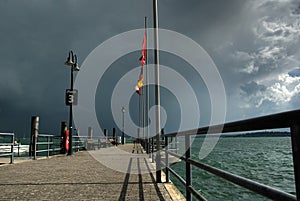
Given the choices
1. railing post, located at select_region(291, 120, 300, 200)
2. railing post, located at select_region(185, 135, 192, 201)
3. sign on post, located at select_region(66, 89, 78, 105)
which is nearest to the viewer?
railing post, located at select_region(291, 120, 300, 200)

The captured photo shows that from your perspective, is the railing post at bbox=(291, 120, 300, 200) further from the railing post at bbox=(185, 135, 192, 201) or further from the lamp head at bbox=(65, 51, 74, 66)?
the lamp head at bbox=(65, 51, 74, 66)

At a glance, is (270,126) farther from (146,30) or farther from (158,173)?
(146,30)

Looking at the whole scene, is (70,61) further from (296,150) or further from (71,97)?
(296,150)

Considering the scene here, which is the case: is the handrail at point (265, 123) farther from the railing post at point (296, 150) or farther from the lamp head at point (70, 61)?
the lamp head at point (70, 61)

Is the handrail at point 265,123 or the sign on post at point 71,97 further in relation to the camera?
the sign on post at point 71,97

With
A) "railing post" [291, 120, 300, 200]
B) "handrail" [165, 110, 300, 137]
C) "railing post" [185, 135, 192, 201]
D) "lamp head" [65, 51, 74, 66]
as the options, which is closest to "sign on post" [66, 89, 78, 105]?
"lamp head" [65, 51, 74, 66]

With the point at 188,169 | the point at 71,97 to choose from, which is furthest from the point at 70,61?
the point at 188,169

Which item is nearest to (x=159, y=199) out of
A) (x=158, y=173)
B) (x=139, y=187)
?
→ (x=139, y=187)

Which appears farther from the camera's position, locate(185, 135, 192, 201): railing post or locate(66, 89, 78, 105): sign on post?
locate(66, 89, 78, 105): sign on post

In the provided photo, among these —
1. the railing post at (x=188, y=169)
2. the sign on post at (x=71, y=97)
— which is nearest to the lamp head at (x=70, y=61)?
the sign on post at (x=71, y=97)

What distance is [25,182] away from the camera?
561cm

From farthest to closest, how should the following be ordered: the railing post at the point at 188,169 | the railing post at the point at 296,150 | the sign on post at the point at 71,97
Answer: the sign on post at the point at 71,97 < the railing post at the point at 188,169 < the railing post at the point at 296,150

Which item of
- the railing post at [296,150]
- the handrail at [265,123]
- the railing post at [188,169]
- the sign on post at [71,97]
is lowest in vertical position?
the railing post at [188,169]

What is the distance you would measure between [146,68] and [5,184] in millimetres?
9702
